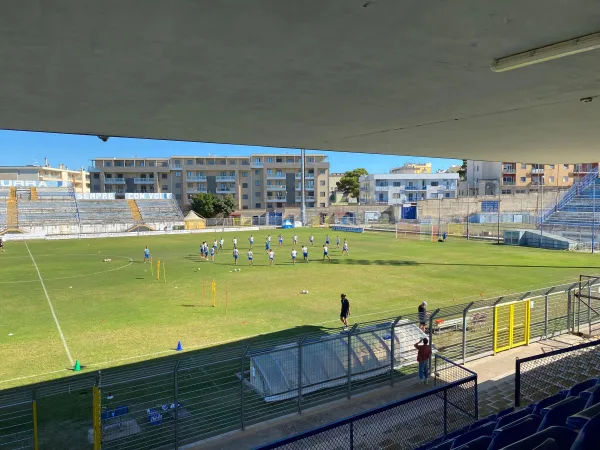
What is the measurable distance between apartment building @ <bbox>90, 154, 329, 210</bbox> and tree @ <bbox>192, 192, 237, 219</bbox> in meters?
12.5

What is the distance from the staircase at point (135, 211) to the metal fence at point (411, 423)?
57.2 meters

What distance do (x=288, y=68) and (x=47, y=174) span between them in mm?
130204

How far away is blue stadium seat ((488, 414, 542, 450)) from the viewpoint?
3.86 m

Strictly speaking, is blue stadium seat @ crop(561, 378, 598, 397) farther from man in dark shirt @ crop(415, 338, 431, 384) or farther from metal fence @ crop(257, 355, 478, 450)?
man in dark shirt @ crop(415, 338, 431, 384)

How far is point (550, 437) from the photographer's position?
11.4 ft

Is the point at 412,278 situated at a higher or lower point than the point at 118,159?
lower

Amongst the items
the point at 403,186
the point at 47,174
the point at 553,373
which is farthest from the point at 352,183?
the point at 553,373

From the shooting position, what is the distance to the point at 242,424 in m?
7.35

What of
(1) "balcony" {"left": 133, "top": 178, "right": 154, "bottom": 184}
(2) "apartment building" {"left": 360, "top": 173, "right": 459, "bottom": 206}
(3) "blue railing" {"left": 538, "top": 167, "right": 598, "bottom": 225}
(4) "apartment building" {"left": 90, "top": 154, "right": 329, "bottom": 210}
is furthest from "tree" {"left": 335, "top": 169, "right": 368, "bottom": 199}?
(3) "blue railing" {"left": 538, "top": 167, "right": 598, "bottom": 225}

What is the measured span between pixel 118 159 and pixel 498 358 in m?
89.9

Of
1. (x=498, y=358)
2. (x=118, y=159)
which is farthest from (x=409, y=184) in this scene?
(x=498, y=358)

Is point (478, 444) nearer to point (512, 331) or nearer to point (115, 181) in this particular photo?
point (512, 331)

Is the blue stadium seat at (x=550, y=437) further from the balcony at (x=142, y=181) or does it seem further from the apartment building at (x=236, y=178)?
the balcony at (x=142, y=181)

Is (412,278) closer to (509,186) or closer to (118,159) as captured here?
(509,186)
